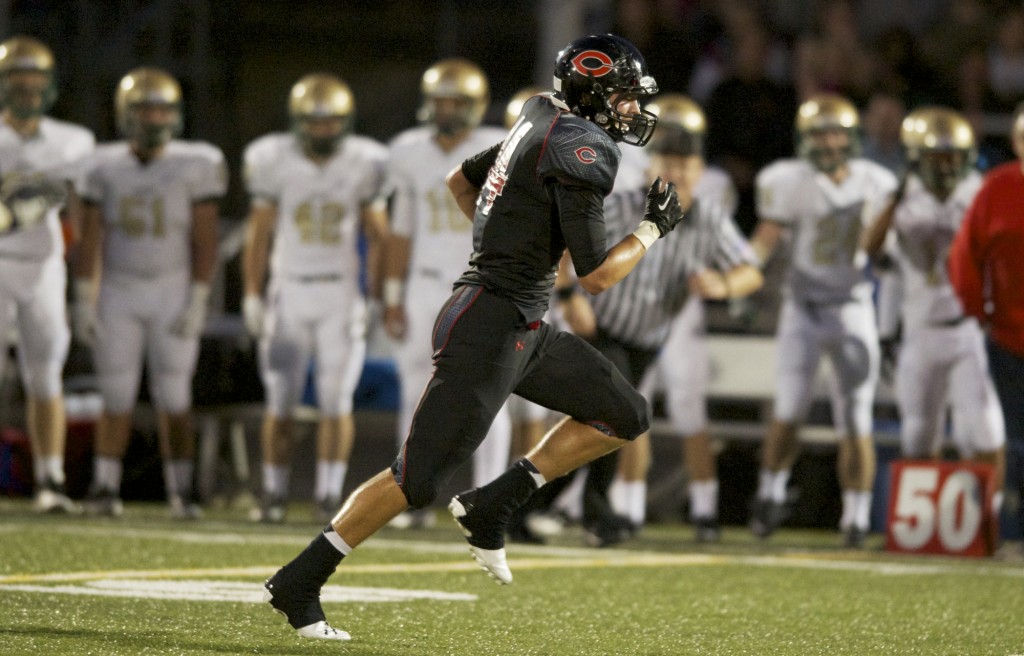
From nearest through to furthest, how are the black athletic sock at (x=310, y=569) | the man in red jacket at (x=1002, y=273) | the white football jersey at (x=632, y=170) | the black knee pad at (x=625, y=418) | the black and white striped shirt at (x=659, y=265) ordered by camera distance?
1. the black athletic sock at (x=310, y=569)
2. the black knee pad at (x=625, y=418)
3. the man in red jacket at (x=1002, y=273)
4. the black and white striped shirt at (x=659, y=265)
5. the white football jersey at (x=632, y=170)

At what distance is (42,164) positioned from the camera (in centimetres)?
806

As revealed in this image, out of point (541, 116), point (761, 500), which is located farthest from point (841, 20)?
point (541, 116)

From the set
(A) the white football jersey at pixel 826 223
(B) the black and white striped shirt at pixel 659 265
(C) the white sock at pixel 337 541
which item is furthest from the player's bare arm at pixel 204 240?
(C) the white sock at pixel 337 541

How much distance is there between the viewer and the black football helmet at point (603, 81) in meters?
4.66

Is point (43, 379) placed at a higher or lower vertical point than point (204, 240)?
lower

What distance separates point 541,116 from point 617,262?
1.39ft

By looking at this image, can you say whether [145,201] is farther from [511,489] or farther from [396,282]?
[511,489]

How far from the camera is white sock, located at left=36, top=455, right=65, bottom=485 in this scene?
7.98 metres

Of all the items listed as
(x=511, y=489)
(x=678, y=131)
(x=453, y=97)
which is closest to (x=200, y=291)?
(x=453, y=97)

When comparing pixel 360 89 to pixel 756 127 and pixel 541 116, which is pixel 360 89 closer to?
pixel 756 127

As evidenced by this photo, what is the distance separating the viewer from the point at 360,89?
1318 centimetres

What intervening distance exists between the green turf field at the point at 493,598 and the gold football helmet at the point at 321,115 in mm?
1771

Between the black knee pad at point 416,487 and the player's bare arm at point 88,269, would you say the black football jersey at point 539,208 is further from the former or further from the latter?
the player's bare arm at point 88,269

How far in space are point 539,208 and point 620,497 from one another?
11.6 feet
